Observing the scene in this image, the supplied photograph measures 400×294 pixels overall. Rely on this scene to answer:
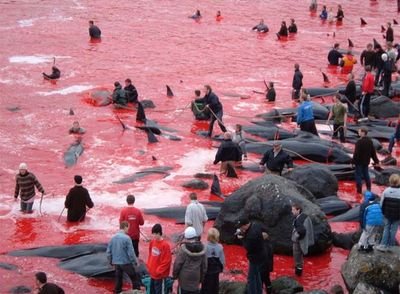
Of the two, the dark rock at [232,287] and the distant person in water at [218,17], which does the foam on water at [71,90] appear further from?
the distant person in water at [218,17]

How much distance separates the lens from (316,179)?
17969mm

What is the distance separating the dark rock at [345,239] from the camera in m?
15.1

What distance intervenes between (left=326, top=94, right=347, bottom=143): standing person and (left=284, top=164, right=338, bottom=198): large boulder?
170 inches

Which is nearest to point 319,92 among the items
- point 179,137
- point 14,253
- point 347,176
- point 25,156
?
point 179,137

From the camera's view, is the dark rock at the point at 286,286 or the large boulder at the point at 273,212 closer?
the dark rock at the point at 286,286

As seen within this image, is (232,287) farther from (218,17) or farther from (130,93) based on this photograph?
(218,17)

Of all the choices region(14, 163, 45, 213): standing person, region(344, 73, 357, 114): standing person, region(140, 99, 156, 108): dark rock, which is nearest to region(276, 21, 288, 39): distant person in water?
region(140, 99, 156, 108): dark rock

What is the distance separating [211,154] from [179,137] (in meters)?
2.14

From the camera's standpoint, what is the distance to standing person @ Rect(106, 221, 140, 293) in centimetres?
1223

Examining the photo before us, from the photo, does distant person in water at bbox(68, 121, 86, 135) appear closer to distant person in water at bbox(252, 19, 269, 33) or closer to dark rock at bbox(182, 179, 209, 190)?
dark rock at bbox(182, 179, 209, 190)

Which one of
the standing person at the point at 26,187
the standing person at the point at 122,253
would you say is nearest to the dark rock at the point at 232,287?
the standing person at the point at 122,253

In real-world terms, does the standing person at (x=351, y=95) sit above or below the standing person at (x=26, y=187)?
above

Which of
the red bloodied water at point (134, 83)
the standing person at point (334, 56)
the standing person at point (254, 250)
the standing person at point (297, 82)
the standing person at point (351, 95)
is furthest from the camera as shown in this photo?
the standing person at point (334, 56)

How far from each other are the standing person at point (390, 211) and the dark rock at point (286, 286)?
170 centimetres
